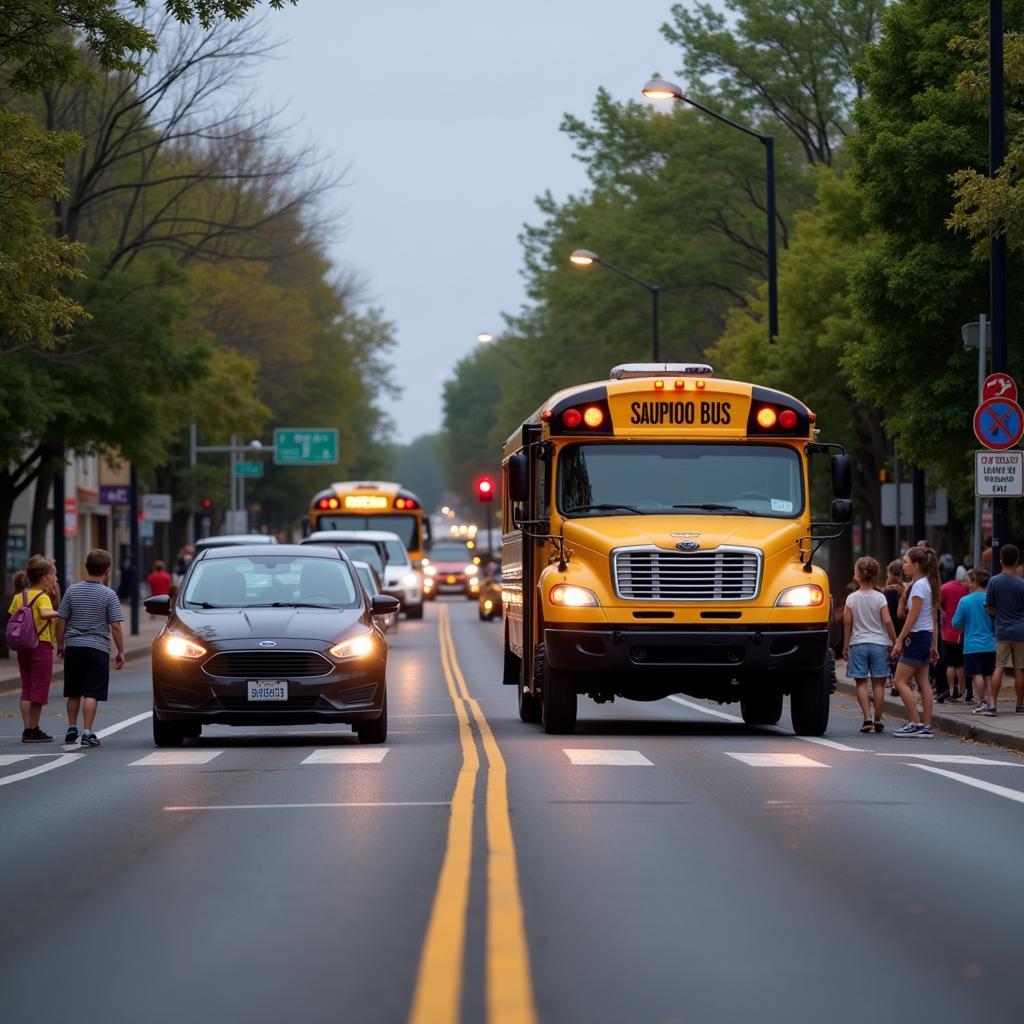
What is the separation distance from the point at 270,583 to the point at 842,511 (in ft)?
16.9

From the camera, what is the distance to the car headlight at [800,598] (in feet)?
67.8

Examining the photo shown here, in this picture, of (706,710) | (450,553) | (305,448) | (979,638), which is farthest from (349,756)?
(450,553)

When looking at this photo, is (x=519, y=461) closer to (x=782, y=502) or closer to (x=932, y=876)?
(x=782, y=502)

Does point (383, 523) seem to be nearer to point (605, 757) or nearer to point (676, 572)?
point (676, 572)

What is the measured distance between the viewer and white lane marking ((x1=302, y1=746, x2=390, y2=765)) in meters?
18.2

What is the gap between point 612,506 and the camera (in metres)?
21.2

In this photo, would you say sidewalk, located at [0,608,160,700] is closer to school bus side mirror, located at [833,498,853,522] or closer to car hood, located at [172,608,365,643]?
school bus side mirror, located at [833,498,853,522]

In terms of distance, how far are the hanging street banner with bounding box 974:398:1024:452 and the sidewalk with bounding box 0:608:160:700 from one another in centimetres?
325

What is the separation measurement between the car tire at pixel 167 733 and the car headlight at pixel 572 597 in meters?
3.48

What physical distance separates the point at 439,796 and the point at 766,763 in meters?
3.84

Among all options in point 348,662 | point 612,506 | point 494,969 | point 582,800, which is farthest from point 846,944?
point 612,506

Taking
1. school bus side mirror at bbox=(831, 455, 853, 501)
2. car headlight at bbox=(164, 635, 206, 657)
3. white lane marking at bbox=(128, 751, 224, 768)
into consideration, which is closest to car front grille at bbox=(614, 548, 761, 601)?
school bus side mirror at bbox=(831, 455, 853, 501)

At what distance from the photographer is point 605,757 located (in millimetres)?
18359

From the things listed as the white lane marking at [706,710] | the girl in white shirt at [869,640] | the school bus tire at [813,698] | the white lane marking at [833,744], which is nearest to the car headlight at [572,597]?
the school bus tire at [813,698]
